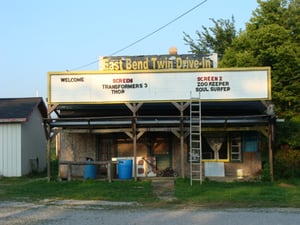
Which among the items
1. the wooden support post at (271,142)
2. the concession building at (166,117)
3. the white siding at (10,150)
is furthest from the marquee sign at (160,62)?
the white siding at (10,150)

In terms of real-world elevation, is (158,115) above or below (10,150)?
above

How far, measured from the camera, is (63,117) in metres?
22.3

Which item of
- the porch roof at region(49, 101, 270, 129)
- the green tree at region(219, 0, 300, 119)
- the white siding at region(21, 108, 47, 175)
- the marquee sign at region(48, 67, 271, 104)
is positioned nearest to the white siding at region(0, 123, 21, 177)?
the white siding at region(21, 108, 47, 175)

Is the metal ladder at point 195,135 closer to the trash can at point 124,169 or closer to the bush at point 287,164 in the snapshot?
the trash can at point 124,169

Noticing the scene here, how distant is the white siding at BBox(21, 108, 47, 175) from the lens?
25859mm

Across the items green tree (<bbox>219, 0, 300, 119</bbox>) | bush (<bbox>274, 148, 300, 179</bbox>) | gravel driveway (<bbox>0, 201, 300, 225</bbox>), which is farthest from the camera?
green tree (<bbox>219, 0, 300, 119</bbox>)

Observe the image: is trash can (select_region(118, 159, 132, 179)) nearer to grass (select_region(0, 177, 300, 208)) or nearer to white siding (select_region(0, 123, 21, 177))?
grass (select_region(0, 177, 300, 208))

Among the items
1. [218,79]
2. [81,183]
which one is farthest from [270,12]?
[81,183]

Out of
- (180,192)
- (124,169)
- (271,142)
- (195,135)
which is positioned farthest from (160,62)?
(180,192)

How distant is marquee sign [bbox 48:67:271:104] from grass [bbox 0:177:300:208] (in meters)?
3.60

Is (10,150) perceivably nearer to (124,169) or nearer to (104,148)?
(104,148)

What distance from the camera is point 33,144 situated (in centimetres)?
Answer: 2766

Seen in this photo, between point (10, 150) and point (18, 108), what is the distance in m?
2.85

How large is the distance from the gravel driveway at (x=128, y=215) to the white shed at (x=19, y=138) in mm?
11367
